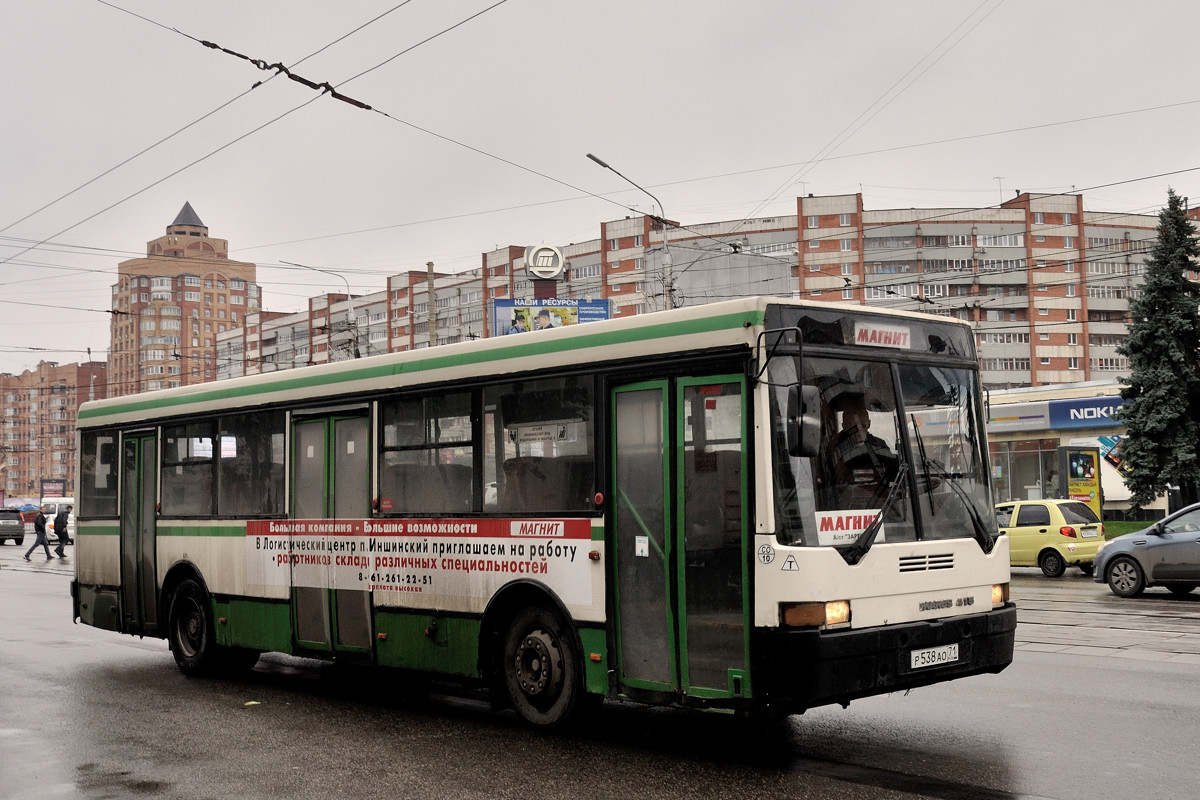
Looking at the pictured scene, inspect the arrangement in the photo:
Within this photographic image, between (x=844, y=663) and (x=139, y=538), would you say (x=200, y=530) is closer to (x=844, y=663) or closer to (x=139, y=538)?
(x=139, y=538)

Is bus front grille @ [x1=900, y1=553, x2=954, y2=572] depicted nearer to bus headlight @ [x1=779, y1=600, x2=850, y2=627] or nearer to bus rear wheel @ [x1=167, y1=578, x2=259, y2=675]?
bus headlight @ [x1=779, y1=600, x2=850, y2=627]

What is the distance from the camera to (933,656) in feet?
24.2

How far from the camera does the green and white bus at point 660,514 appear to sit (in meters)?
7.04

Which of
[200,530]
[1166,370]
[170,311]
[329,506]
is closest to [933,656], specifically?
[329,506]

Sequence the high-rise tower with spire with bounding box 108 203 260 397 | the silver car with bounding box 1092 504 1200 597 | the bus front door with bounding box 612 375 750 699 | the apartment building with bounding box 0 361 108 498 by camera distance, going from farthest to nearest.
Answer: the apartment building with bounding box 0 361 108 498 < the high-rise tower with spire with bounding box 108 203 260 397 < the silver car with bounding box 1092 504 1200 597 < the bus front door with bounding box 612 375 750 699

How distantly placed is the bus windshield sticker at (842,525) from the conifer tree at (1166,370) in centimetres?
3180

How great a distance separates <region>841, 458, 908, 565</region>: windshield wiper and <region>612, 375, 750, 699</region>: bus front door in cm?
62

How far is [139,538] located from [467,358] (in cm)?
575

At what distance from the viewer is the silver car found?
17.8 m

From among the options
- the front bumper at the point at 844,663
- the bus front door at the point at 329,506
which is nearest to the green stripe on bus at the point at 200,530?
A: the bus front door at the point at 329,506

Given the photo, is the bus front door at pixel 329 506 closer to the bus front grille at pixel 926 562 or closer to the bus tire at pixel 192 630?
the bus tire at pixel 192 630

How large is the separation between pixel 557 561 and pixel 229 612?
15.7 feet

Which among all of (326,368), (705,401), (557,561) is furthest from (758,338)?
(326,368)

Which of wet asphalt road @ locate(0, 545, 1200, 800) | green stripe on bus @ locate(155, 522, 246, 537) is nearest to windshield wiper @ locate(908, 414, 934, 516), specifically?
wet asphalt road @ locate(0, 545, 1200, 800)
